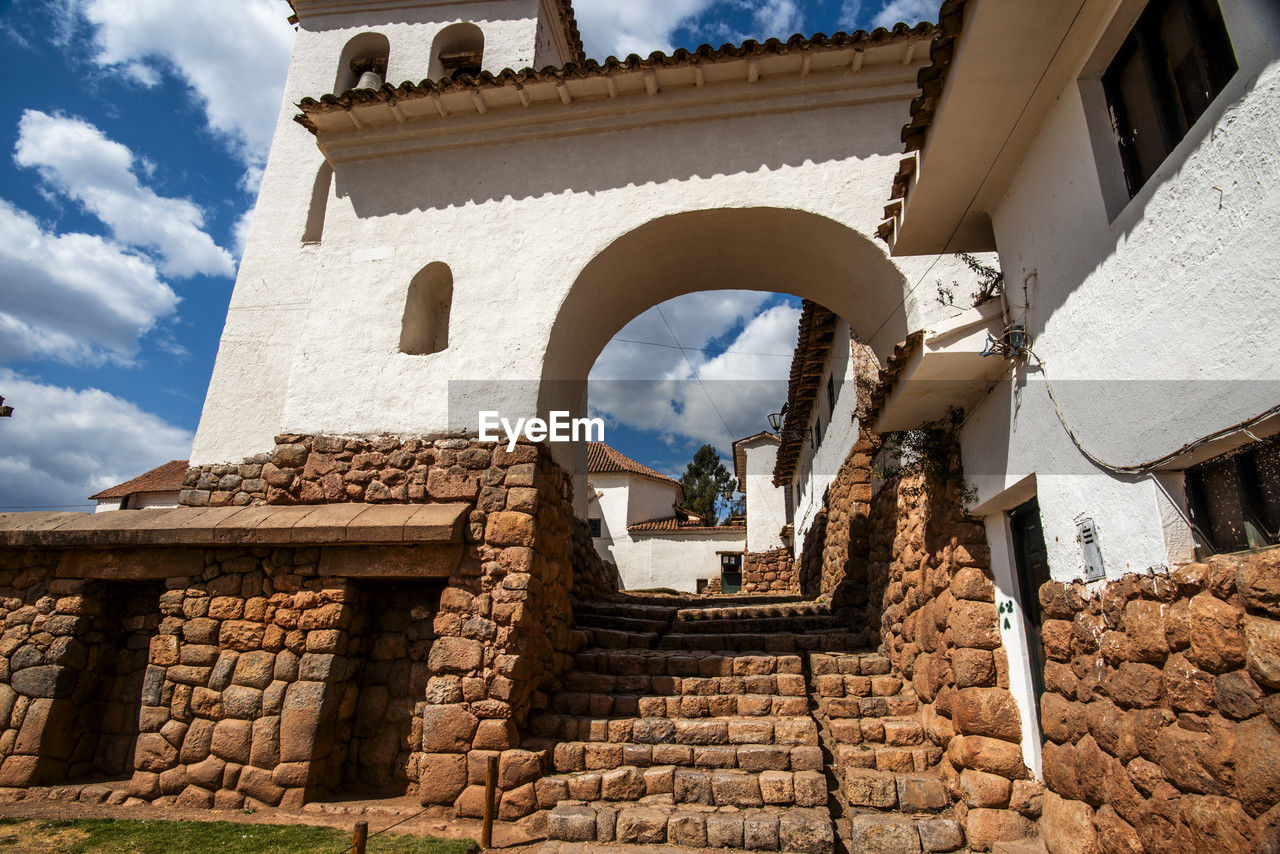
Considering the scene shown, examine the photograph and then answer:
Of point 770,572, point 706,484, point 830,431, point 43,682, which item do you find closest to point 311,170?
point 43,682

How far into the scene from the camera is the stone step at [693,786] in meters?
4.93

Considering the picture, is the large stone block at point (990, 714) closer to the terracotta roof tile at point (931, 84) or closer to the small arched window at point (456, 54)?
the terracotta roof tile at point (931, 84)

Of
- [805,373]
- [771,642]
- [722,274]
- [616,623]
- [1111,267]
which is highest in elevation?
[805,373]

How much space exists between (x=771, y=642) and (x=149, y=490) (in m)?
23.2

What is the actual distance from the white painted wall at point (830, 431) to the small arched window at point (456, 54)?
237 inches

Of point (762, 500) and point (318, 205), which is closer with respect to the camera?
point (318, 205)

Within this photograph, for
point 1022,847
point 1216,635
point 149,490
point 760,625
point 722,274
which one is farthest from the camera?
point 149,490

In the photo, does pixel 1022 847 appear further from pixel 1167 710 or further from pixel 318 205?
pixel 318 205

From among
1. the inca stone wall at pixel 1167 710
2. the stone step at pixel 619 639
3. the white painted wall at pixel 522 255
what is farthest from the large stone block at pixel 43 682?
the inca stone wall at pixel 1167 710

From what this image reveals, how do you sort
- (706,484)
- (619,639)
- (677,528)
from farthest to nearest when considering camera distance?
(706,484)
(677,528)
(619,639)

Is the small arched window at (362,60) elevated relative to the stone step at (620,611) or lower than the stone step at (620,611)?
elevated

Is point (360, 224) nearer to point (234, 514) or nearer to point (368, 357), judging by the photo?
point (368, 357)

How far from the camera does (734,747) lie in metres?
5.40

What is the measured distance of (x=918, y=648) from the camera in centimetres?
574
